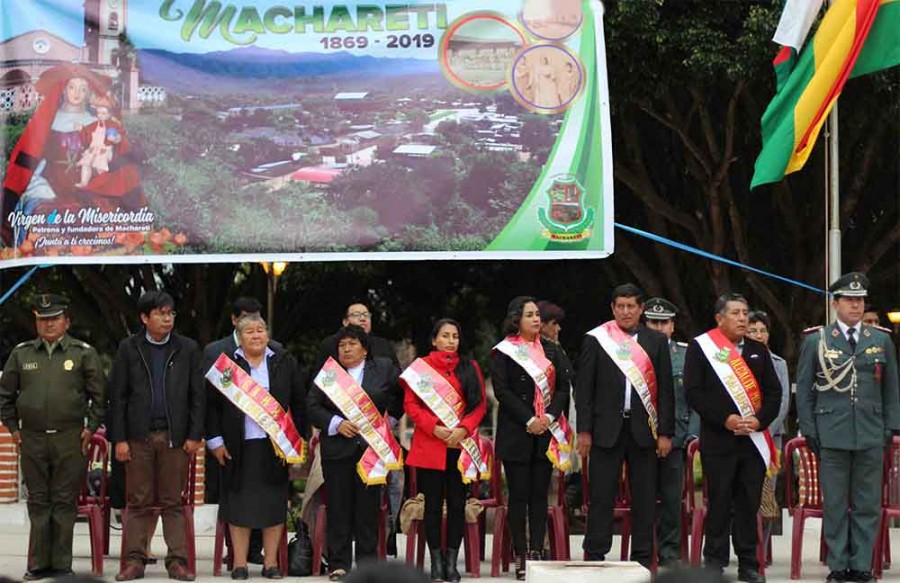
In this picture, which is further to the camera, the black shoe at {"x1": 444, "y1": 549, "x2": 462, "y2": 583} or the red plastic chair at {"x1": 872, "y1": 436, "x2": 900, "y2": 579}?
the red plastic chair at {"x1": 872, "y1": 436, "x2": 900, "y2": 579}

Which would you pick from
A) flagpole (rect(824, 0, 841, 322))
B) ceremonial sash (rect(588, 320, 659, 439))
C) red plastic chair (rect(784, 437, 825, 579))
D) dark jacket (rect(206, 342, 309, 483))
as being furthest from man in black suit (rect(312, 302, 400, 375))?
flagpole (rect(824, 0, 841, 322))

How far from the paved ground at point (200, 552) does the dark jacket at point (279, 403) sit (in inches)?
29.8

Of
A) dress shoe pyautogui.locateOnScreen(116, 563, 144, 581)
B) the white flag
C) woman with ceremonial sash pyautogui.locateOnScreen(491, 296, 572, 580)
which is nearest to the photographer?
dress shoe pyautogui.locateOnScreen(116, 563, 144, 581)

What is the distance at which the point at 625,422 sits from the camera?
11.2 meters

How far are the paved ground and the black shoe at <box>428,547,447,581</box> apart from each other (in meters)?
0.34

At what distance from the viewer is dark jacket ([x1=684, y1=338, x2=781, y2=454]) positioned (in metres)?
11.0

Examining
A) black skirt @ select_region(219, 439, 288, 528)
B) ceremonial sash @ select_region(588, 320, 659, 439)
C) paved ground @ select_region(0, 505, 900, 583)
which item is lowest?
paved ground @ select_region(0, 505, 900, 583)

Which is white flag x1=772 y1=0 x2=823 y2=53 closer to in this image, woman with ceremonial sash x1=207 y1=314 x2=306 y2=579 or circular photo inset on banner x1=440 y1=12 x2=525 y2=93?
circular photo inset on banner x1=440 y1=12 x2=525 y2=93

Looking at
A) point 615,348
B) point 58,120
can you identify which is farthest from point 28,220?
point 615,348

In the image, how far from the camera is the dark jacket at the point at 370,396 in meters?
11.2

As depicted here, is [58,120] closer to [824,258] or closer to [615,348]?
[615,348]

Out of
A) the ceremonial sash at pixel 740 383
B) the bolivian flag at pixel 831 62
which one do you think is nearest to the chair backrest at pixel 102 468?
the ceremonial sash at pixel 740 383

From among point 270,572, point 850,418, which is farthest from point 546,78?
point 270,572

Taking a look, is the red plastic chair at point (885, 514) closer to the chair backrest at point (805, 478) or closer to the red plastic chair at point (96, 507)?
the chair backrest at point (805, 478)
